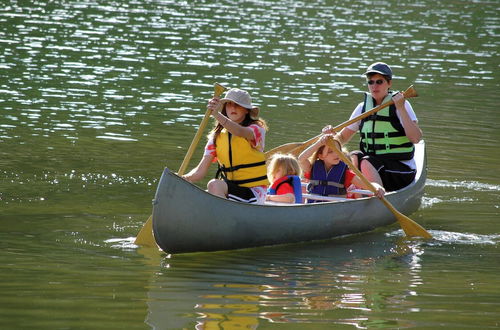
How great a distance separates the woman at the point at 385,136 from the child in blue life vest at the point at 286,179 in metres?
1.04

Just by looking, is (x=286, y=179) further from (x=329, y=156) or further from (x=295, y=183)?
(x=329, y=156)

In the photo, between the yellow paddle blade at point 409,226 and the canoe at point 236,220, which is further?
the yellow paddle blade at point 409,226

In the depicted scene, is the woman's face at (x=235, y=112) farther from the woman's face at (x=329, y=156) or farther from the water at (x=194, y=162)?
the woman's face at (x=329, y=156)

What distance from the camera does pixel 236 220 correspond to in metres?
8.22

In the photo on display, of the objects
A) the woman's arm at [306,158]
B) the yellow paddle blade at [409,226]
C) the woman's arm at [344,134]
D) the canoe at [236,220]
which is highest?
the woman's arm at [344,134]

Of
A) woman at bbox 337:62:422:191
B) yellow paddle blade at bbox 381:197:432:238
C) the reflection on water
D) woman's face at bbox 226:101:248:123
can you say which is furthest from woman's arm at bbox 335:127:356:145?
woman's face at bbox 226:101:248:123

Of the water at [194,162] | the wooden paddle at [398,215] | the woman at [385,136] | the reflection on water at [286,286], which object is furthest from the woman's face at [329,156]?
the reflection on water at [286,286]

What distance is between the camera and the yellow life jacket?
27.8 ft

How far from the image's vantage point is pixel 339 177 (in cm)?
976

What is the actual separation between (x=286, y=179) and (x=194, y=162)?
306 cm

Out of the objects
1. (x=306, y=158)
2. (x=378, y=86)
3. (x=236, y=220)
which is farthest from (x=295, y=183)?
(x=378, y=86)

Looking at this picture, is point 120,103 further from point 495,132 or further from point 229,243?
point 229,243

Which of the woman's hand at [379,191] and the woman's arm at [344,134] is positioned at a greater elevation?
the woman's arm at [344,134]

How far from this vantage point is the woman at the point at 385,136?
32.6ft
